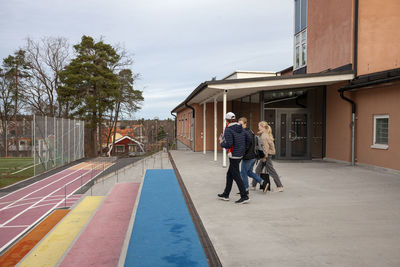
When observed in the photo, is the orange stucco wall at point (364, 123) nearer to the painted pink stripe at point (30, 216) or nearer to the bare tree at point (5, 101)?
the painted pink stripe at point (30, 216)

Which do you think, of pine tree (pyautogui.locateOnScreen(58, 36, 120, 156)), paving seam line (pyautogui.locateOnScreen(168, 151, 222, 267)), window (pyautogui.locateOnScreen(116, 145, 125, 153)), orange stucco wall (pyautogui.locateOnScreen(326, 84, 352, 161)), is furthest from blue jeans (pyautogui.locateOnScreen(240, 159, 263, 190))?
window (pyautogui.locateOnScreen(116, 145, 125, 153))

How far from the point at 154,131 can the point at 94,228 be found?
240 ft

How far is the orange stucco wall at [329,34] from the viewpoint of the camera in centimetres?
1090

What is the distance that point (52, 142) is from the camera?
17062mm

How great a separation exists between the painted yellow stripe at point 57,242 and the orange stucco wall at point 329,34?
1011cm

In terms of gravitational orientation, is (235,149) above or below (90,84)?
below

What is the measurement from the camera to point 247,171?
609cm

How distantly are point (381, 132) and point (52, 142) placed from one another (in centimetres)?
1611

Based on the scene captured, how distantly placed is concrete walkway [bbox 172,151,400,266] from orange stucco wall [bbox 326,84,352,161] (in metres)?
3.28

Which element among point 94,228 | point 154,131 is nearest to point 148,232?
→ point 94,228

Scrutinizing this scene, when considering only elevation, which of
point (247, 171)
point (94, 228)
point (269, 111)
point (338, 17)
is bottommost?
point (94, 228)

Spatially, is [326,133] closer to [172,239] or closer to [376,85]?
[376,85]

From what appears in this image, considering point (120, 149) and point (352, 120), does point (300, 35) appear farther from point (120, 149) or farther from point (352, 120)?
point (120, 149)

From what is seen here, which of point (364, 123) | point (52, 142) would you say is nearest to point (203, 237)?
point (364, 123)
